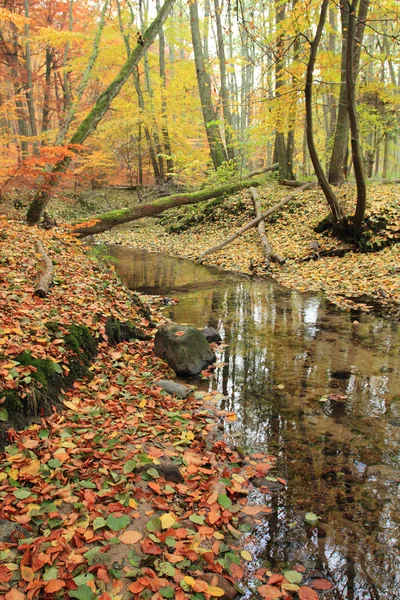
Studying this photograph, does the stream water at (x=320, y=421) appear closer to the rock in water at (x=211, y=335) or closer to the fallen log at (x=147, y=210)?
Result: the rock in water at (x=211, y=335)

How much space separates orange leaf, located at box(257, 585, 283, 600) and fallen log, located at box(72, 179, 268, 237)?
973cm

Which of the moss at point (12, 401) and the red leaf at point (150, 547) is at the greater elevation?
the moss at point (12, 401)

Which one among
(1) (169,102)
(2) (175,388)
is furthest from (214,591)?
(1) (169,102)

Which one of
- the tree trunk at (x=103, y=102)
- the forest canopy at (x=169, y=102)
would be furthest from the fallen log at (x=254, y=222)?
the tree trunk at (x=103, y=102)

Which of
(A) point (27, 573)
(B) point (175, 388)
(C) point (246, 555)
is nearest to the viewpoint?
(A) point (27, 573)

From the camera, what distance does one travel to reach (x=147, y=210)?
42.5 ft

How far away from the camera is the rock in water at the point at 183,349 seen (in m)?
5.10

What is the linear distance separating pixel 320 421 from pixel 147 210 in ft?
34.2

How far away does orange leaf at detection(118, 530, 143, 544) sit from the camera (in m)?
2.32

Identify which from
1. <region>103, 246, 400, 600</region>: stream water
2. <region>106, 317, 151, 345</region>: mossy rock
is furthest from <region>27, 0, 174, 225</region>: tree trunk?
<region>103, 246, 400, 600</region>: stream water

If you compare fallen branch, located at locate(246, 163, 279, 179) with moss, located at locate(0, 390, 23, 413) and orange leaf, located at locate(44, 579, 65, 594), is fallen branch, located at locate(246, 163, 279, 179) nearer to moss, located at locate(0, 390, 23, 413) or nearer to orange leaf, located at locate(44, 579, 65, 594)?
moss, located at locate(0, 390, 23, 413)

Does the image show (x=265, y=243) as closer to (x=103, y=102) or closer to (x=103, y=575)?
(x=103, y=102)

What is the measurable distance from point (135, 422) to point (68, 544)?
1477 mm

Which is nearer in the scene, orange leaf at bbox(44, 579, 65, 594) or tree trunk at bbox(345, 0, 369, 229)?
orange leaf at bbox(44, 579, 65, 594)
